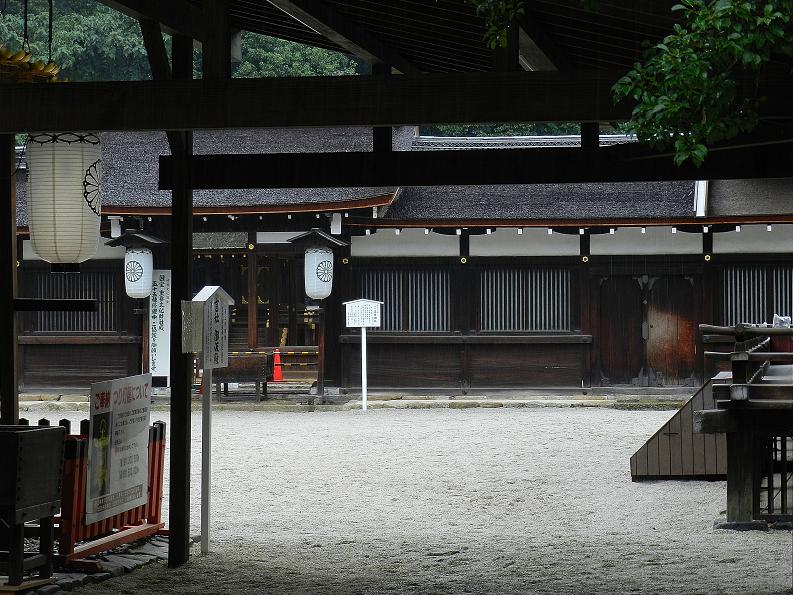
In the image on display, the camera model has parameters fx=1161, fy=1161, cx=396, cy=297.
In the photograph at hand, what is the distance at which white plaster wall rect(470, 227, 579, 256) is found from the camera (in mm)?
20250

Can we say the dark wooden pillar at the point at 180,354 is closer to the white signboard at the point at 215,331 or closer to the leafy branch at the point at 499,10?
the white signboard at the point at 215,331

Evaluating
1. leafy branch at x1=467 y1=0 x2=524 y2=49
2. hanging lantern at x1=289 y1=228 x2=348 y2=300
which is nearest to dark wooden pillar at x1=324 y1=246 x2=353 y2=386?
hanging lantern at x1=289 y1=228 x2=348 y2=300

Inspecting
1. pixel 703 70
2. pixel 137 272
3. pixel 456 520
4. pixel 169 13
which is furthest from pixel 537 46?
pixel 137 272

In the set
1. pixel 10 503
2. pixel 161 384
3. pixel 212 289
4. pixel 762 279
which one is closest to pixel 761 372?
pixel 212 289

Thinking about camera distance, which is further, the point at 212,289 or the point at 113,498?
the point at 212,289

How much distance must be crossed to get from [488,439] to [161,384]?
25.1 ft

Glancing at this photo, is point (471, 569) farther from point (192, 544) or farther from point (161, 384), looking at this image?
point (161, 384)

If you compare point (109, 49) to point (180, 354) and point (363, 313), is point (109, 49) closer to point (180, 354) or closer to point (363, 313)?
point (363, 313)

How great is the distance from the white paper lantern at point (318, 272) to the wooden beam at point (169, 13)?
1102cm

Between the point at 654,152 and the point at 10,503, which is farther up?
the point at 654,152

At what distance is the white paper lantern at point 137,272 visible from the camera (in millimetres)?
19641

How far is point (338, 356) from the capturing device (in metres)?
20.6

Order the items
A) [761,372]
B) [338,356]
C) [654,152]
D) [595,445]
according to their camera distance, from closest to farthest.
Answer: [654,152]
[761,372]
[595,445]
[338,356]

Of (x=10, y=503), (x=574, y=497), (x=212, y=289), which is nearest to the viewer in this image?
(x=10, y=503)
